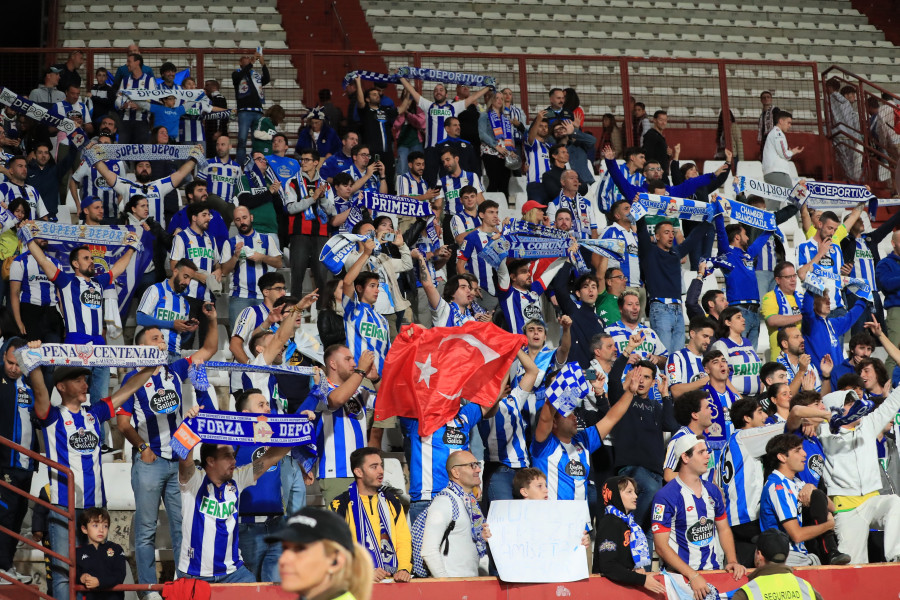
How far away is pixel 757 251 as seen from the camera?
12281mm

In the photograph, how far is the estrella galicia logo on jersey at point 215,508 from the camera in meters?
7.57

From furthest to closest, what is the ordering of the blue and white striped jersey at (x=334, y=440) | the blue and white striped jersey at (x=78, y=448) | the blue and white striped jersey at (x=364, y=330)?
1. the blue and white striped jersey at (x=364, y=330)
2. the blue and white striped jersey at (x=334, y=440)
3. the blue and white striped jersey at (x=78, y=448)

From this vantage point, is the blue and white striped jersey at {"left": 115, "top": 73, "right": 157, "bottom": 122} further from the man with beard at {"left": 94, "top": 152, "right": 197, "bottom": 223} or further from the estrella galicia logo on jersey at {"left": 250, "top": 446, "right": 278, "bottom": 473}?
the estrella galicia logo on jersey at {"left": 250, "top": 446, "right": 278, "bottom": 473}

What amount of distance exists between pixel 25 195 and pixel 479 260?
441 centimetres

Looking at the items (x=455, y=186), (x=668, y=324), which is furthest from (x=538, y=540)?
(x=455, y=186)

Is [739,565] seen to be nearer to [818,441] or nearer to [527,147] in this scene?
[818,441]

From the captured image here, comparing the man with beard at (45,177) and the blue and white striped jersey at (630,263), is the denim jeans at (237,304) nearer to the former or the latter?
the man with beard at (45,177)

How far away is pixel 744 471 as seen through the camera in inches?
337

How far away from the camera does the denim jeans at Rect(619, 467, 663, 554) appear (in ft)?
28.3

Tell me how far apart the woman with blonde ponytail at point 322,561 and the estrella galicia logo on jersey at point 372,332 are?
225 inches

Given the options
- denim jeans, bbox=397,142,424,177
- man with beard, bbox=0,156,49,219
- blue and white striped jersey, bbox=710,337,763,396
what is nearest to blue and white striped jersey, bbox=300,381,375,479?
blue and white striped jersey, bbox=710,337,763,396

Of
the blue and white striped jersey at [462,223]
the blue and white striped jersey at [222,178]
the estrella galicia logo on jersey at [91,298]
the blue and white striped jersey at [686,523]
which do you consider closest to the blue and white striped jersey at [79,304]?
the estrella galicia logo on jersey at [91,298]

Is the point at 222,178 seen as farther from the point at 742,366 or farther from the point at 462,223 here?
the point at 742,366

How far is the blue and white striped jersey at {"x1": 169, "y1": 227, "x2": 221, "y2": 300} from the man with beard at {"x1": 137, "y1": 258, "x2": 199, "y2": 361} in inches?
28.0
